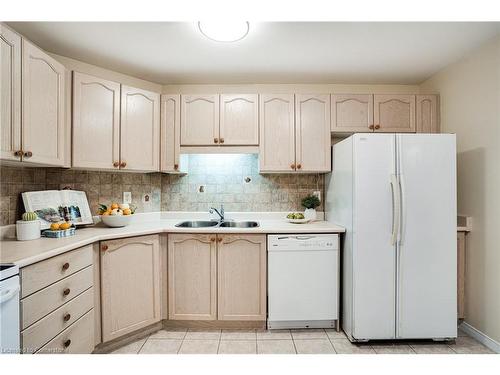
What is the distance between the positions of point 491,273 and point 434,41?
1.81m

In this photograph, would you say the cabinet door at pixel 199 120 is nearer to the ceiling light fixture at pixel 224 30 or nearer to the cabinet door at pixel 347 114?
the ceiling light fixture at pixel 224 30

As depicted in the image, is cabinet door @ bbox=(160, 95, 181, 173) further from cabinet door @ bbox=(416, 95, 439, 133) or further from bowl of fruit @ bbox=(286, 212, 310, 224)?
cabinet door @ bbox=(416, 95, 439, 133)

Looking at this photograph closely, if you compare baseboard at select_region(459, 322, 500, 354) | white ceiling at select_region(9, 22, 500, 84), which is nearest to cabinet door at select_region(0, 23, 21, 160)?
white ceiling at select_region(9, 22, 500, 84)

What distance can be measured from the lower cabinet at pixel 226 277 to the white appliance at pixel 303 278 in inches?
3.8

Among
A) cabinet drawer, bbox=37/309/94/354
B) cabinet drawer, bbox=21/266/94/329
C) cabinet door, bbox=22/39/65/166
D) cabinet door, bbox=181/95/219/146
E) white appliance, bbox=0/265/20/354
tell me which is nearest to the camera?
white appliance, bbox=0/265/20/354

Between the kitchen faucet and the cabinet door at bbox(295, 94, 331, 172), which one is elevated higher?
the cabinet door at bbox(295, 94, 331, 172)

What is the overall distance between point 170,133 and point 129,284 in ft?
4.49

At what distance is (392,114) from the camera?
2525mm

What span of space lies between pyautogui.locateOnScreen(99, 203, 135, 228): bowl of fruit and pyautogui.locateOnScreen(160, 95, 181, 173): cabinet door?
52 cm

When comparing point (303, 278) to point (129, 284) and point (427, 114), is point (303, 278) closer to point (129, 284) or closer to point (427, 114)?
point (129, 284)

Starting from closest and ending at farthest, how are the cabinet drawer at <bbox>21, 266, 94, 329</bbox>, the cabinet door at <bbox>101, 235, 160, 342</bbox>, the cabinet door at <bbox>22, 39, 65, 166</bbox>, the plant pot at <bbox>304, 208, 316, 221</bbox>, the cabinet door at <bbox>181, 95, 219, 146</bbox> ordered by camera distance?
the cabinet drawer at <bbox>21, 266, 94, 329</bbox>
the cabinet door at <bbox>22, 39, 65, 166</bbox>
the cabinet door at <bbox>101, 235, 160, 342</bbox>
the cabinet door at <bbox>181, 95, 219, 146</bbox>
the plant pot at <bbox>304, 208, 316, 221</bbox>

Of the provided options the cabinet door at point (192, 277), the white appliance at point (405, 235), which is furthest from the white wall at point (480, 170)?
the cabinet door at point (192, 277)

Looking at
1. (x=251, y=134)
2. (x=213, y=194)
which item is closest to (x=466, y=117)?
(x=251, y=134)

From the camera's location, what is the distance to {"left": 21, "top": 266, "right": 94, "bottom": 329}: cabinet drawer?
4.19 ft
